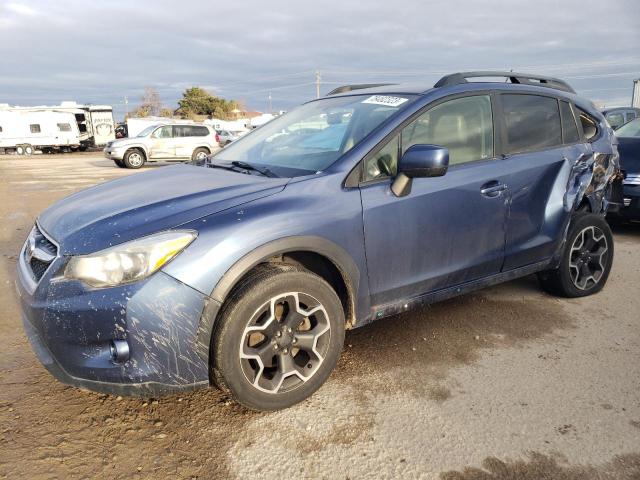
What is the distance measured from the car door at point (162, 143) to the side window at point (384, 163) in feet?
58.0

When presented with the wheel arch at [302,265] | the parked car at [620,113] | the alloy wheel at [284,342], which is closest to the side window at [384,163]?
the wheel arch at [302,265]

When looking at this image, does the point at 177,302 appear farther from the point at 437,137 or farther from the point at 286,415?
the point at 437,137

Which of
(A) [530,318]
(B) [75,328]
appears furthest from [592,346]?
(B) [75,328]

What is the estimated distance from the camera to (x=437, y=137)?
3104mm

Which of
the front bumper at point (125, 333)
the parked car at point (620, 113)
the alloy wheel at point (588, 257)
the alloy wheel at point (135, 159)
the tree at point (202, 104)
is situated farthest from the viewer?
the tree at point (202, 104)

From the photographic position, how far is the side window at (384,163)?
2.76 m

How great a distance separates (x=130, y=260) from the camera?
218 cm

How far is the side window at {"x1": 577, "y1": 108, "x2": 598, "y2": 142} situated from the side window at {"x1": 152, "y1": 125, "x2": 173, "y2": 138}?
1745 cm

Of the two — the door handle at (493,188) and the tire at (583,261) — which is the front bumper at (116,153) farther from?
the door handle at (493,188)

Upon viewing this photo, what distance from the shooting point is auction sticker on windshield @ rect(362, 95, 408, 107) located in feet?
10.2

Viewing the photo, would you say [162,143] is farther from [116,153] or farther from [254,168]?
[254,168]

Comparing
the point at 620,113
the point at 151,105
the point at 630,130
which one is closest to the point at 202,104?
the point at 151,105

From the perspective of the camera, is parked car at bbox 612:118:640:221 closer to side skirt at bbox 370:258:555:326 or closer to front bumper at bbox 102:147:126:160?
side skirt at bbox 370:258:555:326

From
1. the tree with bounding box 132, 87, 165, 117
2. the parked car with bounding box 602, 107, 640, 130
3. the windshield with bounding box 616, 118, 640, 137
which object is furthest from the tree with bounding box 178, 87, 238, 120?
the windshield with bounding box 616, 118, 640, 137
